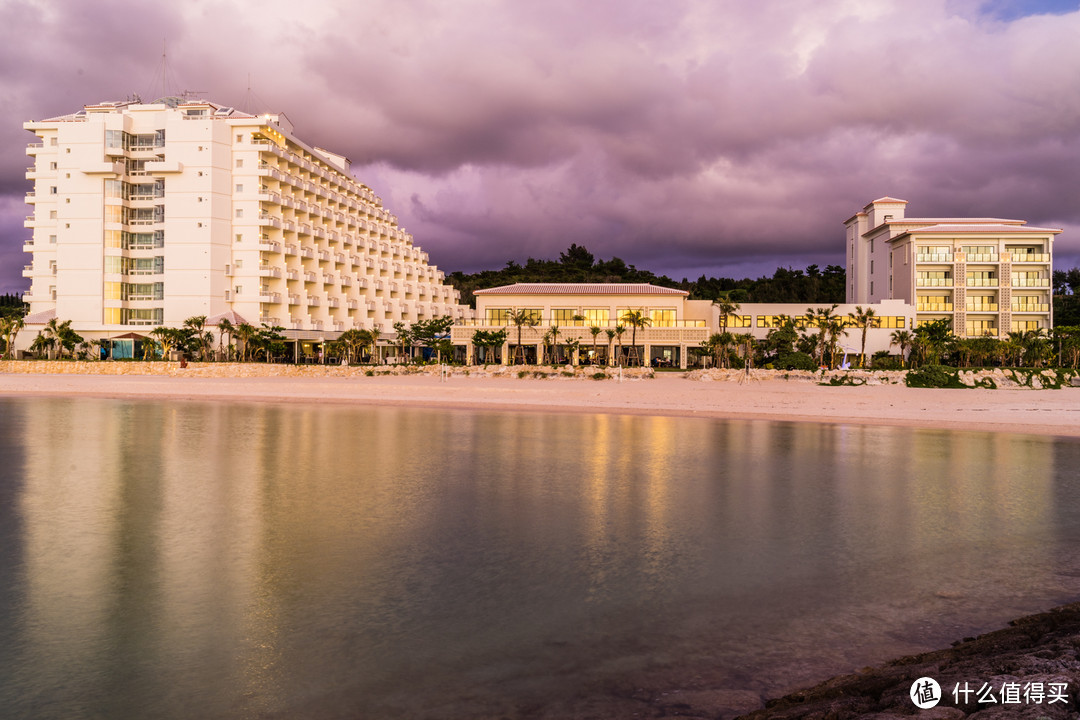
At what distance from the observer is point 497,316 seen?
70.9 metres

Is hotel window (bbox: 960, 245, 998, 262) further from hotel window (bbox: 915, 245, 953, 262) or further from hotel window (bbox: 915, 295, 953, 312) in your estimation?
hotel window (bbox: 915, 295, 953, 312)

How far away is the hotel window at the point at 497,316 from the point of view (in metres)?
70.2

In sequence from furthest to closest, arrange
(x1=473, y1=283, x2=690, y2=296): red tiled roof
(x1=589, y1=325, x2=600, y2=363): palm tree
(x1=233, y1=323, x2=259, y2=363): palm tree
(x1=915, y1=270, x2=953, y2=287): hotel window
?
(x1=915, y1=270, x2=953, y2=287): hotel window < (x1=473, y1=283, x2=690, y2=296): red tiled roof < (x1=589, y1=325, x2=600, y2=363): palm tree < (x1=233, y1=323, x2=259, y2=363): palm tree

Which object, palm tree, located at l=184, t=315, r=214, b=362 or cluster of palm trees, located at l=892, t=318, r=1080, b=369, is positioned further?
palm tree, located at l=184, t=315, r=214, b=362

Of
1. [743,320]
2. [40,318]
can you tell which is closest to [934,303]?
[743,320]

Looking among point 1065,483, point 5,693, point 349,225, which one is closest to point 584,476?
point 1065,483

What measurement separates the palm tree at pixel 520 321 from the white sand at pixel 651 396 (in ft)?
38.4

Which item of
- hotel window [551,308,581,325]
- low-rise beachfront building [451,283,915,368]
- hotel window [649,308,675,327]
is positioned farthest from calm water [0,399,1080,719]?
hotel window [551,308,581,325]

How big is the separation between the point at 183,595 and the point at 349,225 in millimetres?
84068

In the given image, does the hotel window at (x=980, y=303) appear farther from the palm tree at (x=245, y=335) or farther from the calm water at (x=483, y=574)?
the palm tree at (x=245, y=335)

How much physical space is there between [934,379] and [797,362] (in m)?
11.9

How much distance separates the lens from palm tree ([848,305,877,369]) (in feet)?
215

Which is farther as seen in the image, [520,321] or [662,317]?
[662,317]

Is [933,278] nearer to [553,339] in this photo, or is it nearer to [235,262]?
[553,339]
